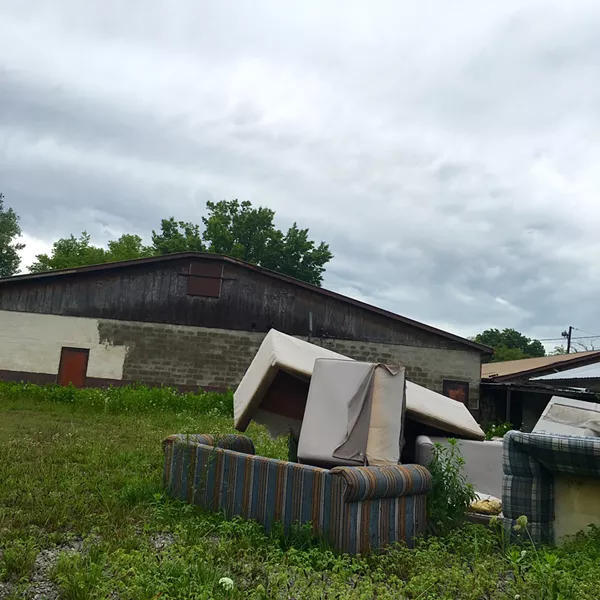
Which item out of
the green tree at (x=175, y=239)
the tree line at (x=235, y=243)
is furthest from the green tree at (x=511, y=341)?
the green tree at (x=175, y=239)

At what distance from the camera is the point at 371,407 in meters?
5.49

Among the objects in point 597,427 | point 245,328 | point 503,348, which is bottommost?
point 597,427

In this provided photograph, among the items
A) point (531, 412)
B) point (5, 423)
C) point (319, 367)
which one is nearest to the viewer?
point (319, 367)

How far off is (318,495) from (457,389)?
14.6 meters

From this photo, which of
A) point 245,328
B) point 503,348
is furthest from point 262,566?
point 503,348

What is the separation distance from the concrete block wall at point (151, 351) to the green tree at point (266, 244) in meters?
25.0

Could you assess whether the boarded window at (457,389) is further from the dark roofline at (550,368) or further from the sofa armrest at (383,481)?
the sofa armrest at (383,481)

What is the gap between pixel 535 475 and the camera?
5.02 metres

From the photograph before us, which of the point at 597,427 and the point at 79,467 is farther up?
the point at 597,427

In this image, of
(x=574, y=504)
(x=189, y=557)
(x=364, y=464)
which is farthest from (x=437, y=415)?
(x=189, y=557)

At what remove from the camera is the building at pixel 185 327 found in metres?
17.2

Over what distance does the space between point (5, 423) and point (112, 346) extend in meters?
6.44

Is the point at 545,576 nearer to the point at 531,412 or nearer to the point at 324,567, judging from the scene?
the point at 324,567

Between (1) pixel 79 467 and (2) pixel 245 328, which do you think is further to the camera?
(2) pixel 245 328
